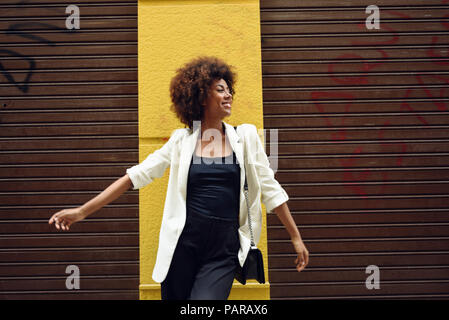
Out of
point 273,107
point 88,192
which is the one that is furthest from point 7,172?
point 273,107

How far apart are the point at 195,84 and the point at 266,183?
0.85 metres

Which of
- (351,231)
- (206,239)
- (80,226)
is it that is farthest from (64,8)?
(351,231)

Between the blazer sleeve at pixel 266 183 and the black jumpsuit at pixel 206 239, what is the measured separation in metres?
0.22

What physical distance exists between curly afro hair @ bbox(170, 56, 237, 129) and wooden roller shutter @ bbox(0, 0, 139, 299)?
3.70 ft

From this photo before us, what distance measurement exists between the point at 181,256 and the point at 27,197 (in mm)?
2124

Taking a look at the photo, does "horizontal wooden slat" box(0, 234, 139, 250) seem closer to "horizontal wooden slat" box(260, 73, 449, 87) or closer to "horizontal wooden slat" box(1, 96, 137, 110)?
"horizontal wooden slat" box(1, 96, 137, 110)

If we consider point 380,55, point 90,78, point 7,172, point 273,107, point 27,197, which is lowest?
point 27,197

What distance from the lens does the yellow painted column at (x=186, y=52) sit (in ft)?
10.7

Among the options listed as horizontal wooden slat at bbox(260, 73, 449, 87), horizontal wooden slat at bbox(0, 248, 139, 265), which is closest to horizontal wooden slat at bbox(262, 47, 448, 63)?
horizontal wooden slat at bbox(260, 73, 449, 87)

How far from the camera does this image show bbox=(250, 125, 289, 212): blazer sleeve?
2355 millimetres

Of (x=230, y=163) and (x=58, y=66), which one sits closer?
(x=230, y=163)

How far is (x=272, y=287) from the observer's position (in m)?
3.42

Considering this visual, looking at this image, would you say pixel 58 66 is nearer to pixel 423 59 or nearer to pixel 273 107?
→ pixel 273 107

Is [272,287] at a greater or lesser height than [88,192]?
lesser
